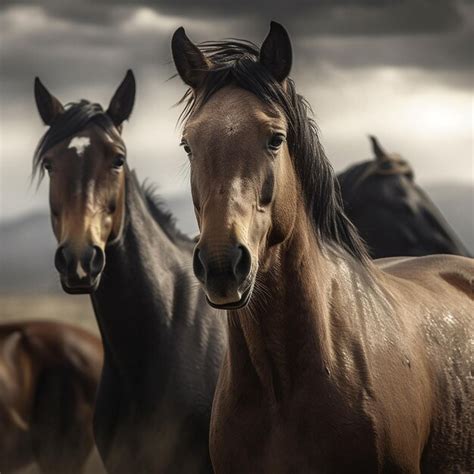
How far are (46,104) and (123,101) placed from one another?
1.45 ft

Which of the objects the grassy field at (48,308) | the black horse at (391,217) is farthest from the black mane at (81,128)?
the grassy field at (48,308)

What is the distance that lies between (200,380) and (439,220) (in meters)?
2.58

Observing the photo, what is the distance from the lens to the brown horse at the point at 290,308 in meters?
3.50

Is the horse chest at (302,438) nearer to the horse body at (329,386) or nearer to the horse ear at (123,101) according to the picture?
the horse body at (329,386)

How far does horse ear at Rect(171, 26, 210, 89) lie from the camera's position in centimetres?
400

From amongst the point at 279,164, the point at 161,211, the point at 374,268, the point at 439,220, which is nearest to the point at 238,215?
the point at 279,164

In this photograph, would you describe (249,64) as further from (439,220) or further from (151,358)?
(439,220)

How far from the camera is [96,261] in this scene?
17.5ft

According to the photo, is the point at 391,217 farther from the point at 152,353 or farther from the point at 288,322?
the point at 288,322

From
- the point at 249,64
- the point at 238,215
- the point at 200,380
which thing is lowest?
the point at 200,380

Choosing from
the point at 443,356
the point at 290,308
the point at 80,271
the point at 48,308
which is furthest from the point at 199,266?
the point at 48,308

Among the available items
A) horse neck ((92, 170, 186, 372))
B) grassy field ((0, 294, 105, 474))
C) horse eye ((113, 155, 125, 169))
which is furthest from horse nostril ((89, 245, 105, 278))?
grassy field ((0, 294, 105, 474))

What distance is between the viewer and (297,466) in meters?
3.57

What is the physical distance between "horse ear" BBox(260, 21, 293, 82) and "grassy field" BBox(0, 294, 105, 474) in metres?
15.9
